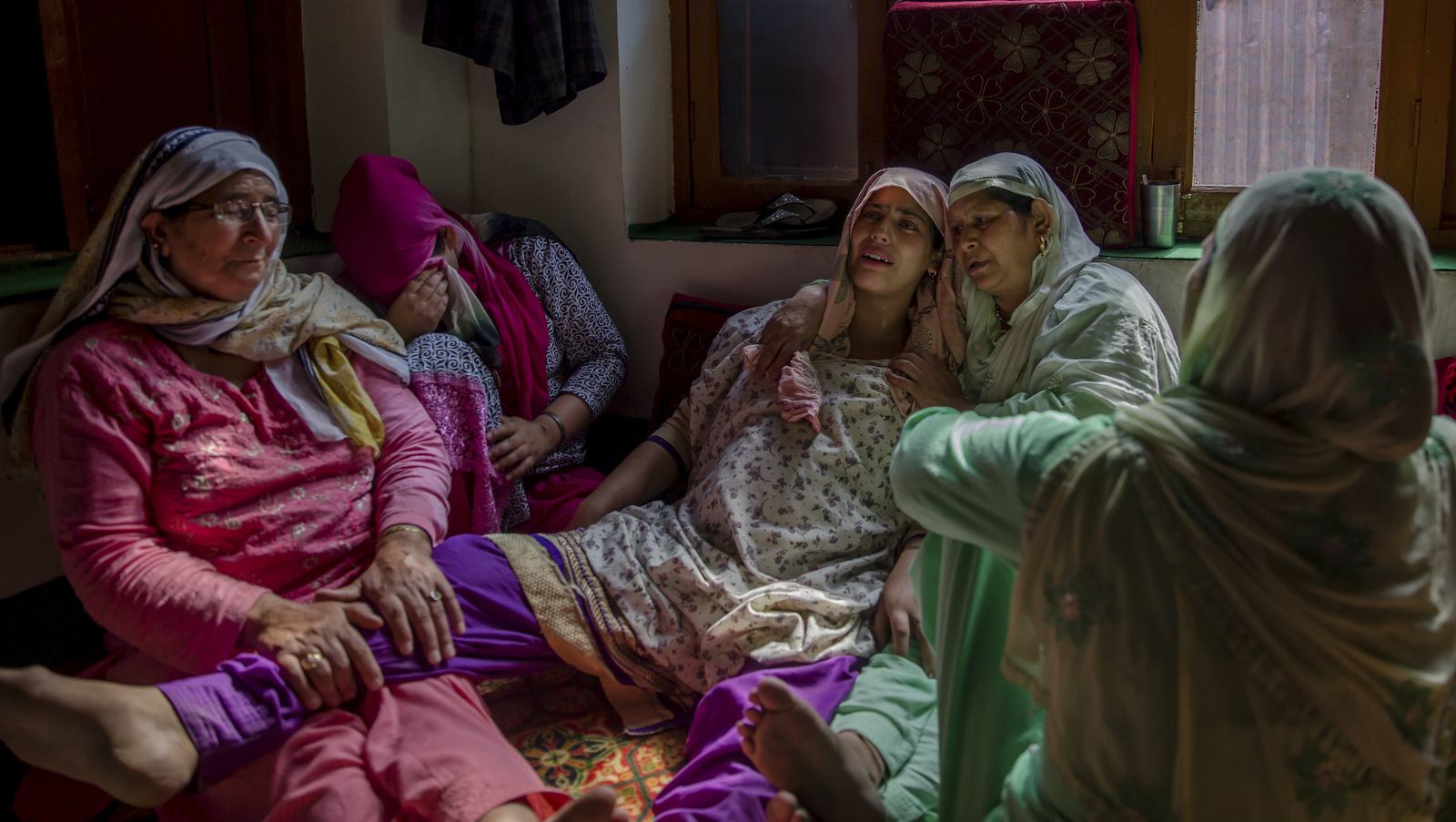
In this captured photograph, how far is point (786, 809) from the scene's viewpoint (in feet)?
4.42

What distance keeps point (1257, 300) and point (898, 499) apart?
0.47 m

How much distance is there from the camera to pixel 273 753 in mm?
1543

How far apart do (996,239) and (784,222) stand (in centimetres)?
89

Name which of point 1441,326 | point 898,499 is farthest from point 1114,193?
point 898,499

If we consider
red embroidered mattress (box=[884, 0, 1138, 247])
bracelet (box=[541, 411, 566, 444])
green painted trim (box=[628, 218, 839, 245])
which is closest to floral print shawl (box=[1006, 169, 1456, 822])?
red embroidered mattress (box=[884, 0, 1138, 247])

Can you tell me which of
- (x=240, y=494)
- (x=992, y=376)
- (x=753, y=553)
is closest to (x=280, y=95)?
(x=240, y=494)

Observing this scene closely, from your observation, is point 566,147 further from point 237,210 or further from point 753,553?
point 753,553

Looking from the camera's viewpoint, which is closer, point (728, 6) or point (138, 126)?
point (138, 126)

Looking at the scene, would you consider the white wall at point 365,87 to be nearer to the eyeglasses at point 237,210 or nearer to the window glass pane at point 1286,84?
the eyeglasses at point 237,210

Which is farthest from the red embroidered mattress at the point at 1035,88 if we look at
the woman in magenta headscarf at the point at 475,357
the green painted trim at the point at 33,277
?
the green painted trim at the point at 33,277

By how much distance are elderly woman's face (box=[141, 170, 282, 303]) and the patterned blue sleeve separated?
90cm

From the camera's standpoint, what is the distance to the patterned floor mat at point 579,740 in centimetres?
174

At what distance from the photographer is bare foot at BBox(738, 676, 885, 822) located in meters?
1.35

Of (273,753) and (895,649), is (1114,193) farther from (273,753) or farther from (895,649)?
(273,753)
